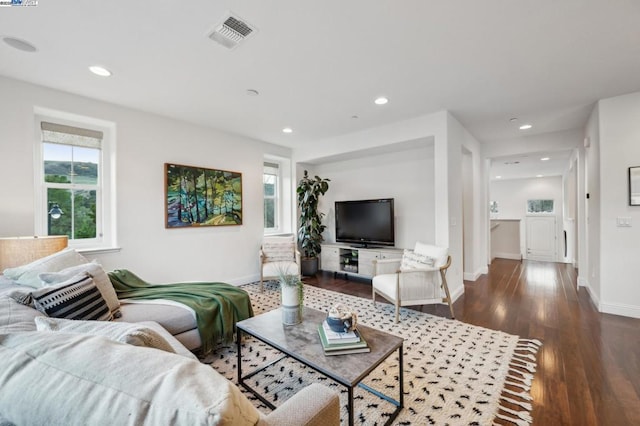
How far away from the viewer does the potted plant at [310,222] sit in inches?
212

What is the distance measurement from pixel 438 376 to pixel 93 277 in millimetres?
2688

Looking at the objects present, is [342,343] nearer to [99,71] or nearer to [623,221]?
[99,71]

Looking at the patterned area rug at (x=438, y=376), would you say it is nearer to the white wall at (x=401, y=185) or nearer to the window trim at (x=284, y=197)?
the white wall at (x=401, y=185)

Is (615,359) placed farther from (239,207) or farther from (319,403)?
(239,207)

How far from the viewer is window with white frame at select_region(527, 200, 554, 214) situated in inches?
347

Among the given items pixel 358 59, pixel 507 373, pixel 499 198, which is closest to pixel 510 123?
pixel 358 59

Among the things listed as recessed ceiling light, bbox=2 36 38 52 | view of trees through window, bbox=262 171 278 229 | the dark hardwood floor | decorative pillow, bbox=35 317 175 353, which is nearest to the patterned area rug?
the dark hardwood floor

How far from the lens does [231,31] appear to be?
2.08m

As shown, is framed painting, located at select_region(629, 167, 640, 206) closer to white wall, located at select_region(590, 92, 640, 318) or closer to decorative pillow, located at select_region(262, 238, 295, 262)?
white wall, located at select_region(590, 92, 640, 318)

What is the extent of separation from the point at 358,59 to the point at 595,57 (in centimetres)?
212

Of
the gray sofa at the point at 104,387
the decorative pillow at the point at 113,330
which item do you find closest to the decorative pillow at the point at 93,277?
the decorative pillow at the point at 113,330

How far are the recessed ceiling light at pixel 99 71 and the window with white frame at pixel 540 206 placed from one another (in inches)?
437

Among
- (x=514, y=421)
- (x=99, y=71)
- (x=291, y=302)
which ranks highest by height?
(x=99, y=71)

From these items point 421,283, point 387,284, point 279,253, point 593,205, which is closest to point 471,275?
point 593,205
